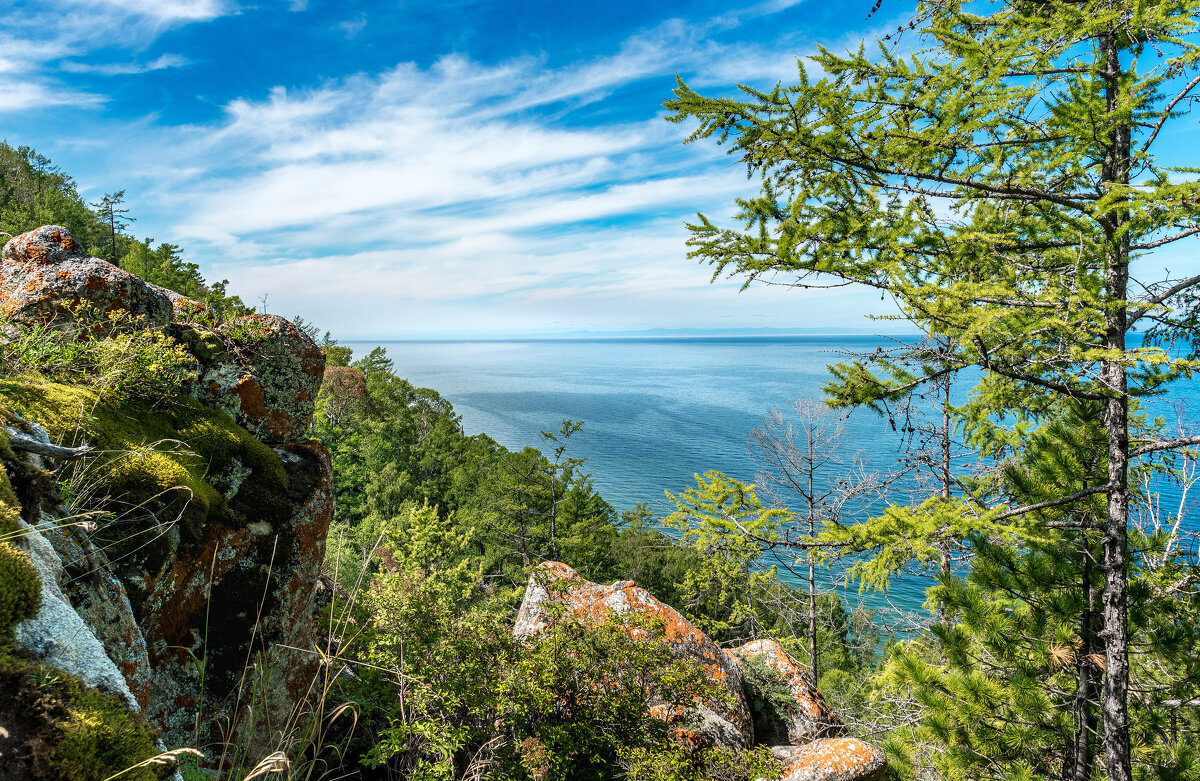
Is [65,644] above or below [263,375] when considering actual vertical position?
below

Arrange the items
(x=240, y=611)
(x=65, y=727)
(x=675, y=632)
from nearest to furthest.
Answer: (x=65, y=727)
(x=240, y=611)
(x=675, y=632)

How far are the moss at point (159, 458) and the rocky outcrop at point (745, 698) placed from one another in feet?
10.7

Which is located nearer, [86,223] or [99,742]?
[99,742]

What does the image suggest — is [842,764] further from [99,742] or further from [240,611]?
[99,742]

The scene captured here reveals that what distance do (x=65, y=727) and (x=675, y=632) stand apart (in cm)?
794

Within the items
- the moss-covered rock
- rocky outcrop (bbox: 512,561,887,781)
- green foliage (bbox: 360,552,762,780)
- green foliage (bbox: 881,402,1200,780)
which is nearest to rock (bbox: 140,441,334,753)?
the moss-covered rock

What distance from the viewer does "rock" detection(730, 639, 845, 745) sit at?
8.49 m

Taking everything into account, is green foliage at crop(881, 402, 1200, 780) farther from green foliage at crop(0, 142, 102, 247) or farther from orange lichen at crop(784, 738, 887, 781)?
green foliage at crop(0, 142, 102, 247)

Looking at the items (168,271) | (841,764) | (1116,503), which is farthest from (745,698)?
(168,271)

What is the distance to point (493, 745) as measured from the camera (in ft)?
14.7

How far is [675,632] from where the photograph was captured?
27.0 ft

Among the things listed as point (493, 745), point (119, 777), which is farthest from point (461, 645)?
point (119, 777)

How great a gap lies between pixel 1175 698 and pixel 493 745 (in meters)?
6.20

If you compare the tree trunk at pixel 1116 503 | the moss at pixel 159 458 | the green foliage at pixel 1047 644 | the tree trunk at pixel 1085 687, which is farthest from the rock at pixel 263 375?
the tree trunk at pixel 1085 687
